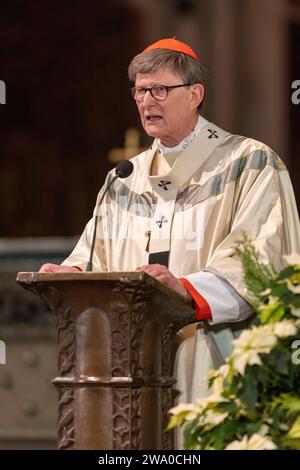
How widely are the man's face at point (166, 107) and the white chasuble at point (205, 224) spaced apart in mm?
123

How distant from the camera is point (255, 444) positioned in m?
3.27

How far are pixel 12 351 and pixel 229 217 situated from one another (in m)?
4.85

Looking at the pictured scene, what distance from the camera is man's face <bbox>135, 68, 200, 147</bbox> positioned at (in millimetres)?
4469

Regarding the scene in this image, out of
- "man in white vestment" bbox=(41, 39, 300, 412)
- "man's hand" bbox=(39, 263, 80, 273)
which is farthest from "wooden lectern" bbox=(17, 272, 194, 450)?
"man in white vestment" bbox=(41, 39, 300, 412)

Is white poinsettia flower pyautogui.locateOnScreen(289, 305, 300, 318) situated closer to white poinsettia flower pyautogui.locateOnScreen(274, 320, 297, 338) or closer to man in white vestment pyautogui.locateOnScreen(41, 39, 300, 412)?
white poinsettia flower pyautogui.locateOnScreen(274, 320, 297, 338)

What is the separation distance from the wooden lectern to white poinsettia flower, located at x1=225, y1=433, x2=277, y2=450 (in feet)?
2.04

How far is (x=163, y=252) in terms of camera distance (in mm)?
4590

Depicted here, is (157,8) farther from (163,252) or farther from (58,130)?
(163,252)

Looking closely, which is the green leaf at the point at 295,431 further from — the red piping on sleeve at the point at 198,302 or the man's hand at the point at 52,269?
the man's hand at the point at 52,269

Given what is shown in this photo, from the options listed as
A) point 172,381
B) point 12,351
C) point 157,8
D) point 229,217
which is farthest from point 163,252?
point 157,8

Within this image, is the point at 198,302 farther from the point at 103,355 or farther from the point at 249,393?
the point at 249,393

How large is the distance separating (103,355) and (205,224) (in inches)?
32.3

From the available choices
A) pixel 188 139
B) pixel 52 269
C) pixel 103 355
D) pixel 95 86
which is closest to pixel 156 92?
pixel 188 139

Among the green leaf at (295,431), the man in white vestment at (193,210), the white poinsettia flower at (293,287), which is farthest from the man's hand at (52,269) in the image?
the green leaf at (295,431)
